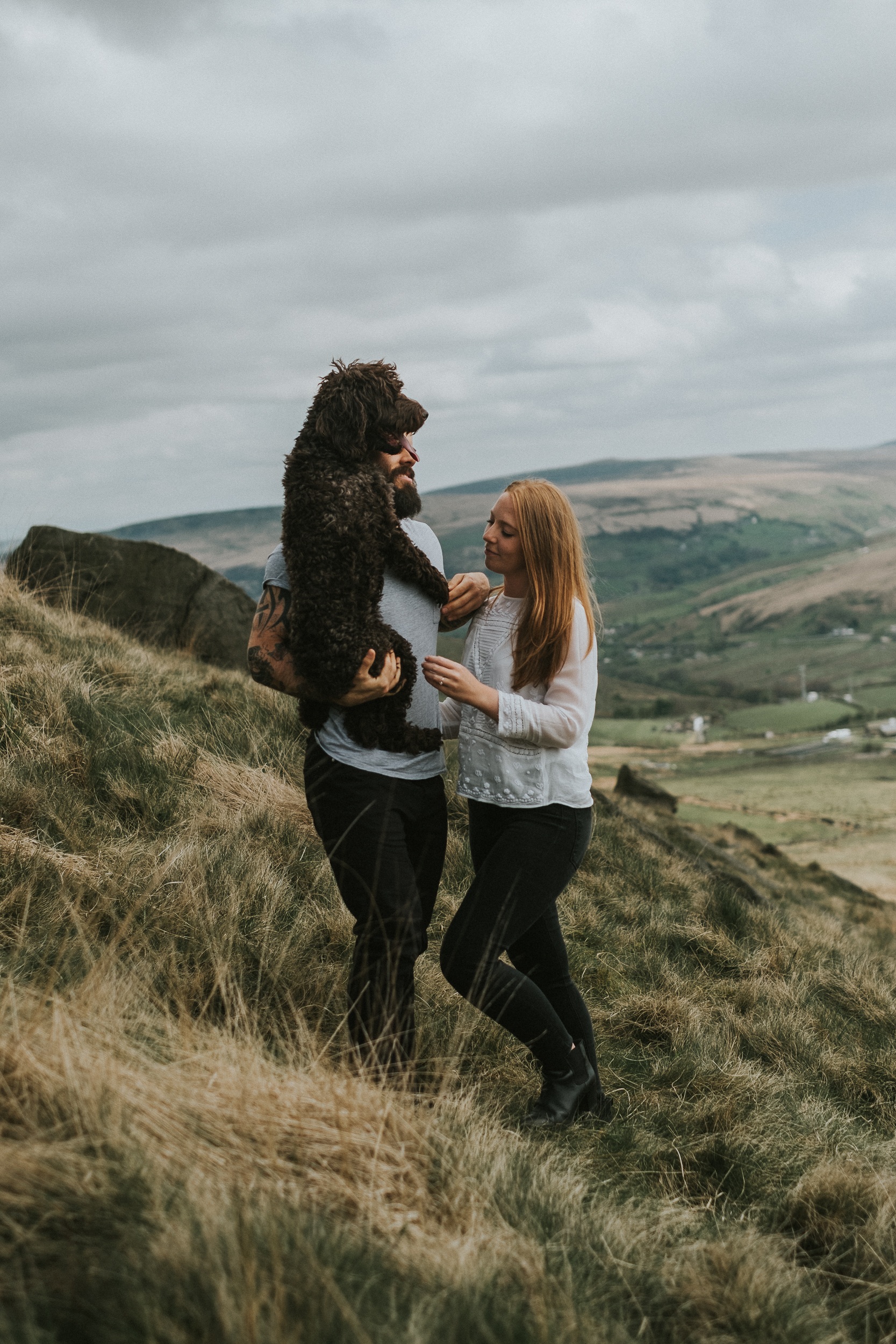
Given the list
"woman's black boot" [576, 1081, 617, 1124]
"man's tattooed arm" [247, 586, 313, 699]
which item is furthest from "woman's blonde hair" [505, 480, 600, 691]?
"woman's black boot" [576, 1081, 617, 1124]

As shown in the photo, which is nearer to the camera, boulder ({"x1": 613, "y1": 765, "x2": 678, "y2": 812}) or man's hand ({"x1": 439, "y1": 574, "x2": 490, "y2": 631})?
man's hand ({"x1": 439, "y1": 574, "x2": 490, "y2": 631})

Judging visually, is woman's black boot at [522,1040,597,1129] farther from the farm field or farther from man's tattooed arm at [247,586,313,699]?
the farm field

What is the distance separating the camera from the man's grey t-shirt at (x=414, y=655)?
8.82 ft

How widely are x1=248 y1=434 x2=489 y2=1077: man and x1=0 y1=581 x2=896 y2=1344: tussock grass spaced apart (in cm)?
21

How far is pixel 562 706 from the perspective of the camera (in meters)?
2.79

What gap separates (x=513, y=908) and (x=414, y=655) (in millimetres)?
857

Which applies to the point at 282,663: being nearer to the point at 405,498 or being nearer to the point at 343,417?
the point at 405,498

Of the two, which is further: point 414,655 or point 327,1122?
point 414,655

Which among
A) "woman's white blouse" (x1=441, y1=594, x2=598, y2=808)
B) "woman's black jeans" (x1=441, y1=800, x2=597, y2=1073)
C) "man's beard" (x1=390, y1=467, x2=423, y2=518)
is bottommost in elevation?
"woman's black jeans" (x1=441, y1=800, x2=597, y2=1073)

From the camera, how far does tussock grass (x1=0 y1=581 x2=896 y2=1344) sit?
161 centimetres

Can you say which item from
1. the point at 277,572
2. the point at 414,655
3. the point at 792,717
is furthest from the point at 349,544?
the point at 792,717

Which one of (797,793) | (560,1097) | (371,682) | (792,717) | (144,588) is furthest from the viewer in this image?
(792,717)

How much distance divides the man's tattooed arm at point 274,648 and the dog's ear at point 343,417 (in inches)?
19.3

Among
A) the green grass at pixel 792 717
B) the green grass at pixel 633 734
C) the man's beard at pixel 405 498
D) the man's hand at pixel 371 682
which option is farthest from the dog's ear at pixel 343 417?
the green grass at pixel 792 717
